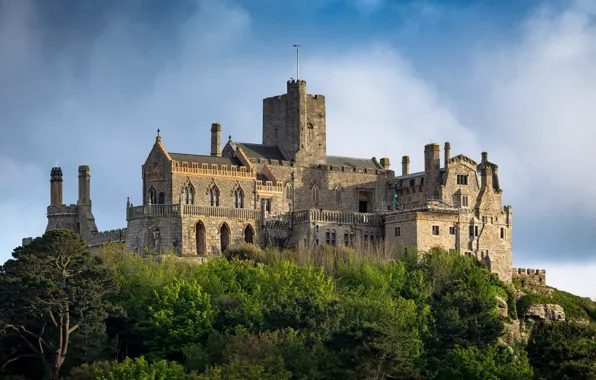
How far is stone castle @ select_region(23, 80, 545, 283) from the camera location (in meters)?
115

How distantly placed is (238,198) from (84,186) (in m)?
12.3

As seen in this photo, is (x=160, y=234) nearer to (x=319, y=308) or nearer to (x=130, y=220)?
(x=130, y=220)

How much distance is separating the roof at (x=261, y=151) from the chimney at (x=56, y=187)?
13.1 metres

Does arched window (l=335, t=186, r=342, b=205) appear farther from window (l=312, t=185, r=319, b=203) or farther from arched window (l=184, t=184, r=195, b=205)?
arched window (l=184, t=184, r=195, b=205)

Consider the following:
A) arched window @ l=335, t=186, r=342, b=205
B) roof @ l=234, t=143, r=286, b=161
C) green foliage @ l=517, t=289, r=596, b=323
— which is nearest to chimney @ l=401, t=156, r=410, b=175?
arched window @ l=335, t=186, r=342, b=205

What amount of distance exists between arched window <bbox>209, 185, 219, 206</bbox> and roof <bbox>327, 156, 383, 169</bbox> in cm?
1044

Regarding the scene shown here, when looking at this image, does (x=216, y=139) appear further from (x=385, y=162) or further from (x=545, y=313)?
(x=545, y=313)

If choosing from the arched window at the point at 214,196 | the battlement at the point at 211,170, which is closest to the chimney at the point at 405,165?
the battlement at the point at 211,170

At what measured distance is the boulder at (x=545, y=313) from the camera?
11900 centimetres

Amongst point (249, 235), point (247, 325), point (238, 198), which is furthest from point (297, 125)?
point (247, 325)

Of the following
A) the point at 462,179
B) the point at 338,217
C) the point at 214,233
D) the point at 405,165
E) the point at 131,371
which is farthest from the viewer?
the point at 405,165

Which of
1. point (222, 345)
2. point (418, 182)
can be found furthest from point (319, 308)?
point (418, 182)

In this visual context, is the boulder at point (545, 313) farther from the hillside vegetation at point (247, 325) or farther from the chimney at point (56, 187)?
the chimney at point (56, 187)

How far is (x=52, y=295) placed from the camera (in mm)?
100312
